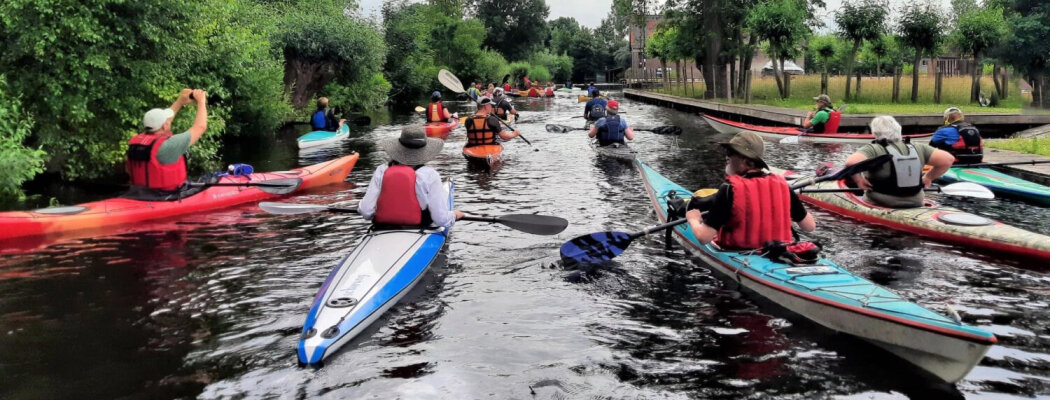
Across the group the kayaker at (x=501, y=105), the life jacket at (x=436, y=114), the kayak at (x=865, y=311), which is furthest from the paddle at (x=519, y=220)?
the life jacket at (x=436, y=114)

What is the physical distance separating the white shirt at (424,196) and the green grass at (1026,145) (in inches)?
468

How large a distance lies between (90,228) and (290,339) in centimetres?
475

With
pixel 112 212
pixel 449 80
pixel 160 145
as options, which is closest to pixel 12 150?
pixel 112 212

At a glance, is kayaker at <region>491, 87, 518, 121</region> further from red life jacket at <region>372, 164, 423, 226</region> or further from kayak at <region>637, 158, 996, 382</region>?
kayak at <region>637, 158, 996, 382</region>

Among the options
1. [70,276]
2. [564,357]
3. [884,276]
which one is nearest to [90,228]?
[70,276]

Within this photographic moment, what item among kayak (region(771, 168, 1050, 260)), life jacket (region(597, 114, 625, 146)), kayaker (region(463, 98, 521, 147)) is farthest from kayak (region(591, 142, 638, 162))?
kayak (region(771, 168, 1050, 260))

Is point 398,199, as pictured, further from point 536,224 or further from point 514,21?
point 514,21

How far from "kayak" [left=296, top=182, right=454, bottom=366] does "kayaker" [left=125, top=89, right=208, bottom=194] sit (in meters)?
3.62

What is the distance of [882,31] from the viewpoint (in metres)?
27.8

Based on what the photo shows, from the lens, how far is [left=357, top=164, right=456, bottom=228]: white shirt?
21.9 feet

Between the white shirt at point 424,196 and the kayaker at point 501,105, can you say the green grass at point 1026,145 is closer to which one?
the kayaker at point 501,105

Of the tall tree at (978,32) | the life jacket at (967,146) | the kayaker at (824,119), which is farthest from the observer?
the tall tree at (978,32)

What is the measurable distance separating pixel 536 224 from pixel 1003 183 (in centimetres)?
731

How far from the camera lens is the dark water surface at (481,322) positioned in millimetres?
4766
